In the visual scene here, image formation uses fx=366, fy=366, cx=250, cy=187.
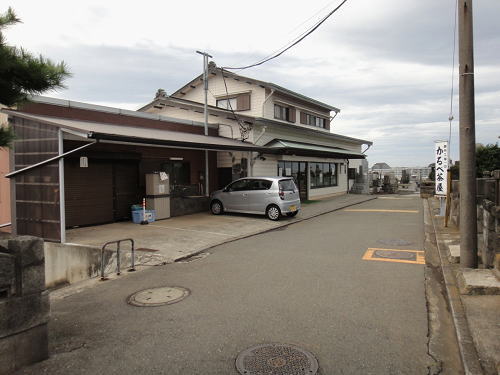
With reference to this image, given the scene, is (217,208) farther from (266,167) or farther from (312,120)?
(312,120)

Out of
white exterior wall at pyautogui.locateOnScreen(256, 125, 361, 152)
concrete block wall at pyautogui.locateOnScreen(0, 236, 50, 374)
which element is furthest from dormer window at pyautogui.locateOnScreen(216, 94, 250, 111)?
concrete block wall at pyautogui.locateOnScreen(0, 236, 50, 374)

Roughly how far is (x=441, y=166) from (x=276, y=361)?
37.5ft

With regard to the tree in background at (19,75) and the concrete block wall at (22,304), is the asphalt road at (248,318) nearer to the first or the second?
the concrete block wall at (22,304)

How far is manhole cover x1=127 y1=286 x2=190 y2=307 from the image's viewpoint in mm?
5426

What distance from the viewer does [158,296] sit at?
5707 mm

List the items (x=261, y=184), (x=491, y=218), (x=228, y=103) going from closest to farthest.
Answer: 1. (x=491, y=218)
2. (x=261, y=184)
3. (x=228, y=103)

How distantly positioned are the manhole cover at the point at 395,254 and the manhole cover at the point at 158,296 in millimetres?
4552

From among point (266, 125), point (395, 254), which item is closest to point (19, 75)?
point (395, 254)

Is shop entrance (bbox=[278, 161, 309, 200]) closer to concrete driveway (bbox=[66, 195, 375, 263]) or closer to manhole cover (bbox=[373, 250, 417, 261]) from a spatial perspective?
concrete driveway (bbox=[66, 195, 375, 263])

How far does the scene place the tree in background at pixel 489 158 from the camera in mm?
18188

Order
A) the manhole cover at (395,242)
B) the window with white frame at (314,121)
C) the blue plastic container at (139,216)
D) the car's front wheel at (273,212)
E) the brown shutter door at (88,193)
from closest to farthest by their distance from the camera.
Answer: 1. the manhole cover at (395,242)
2. the brown shutter door at (88,193)
3. the blue plastic container at (139,216)
4. the car's front wheel at (273,212)
5. the window with white frame at (314,121)

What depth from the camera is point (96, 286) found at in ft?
21.2

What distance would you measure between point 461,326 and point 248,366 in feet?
8.61

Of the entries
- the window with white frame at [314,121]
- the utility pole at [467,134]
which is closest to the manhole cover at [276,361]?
the utility pole at [467,134]
